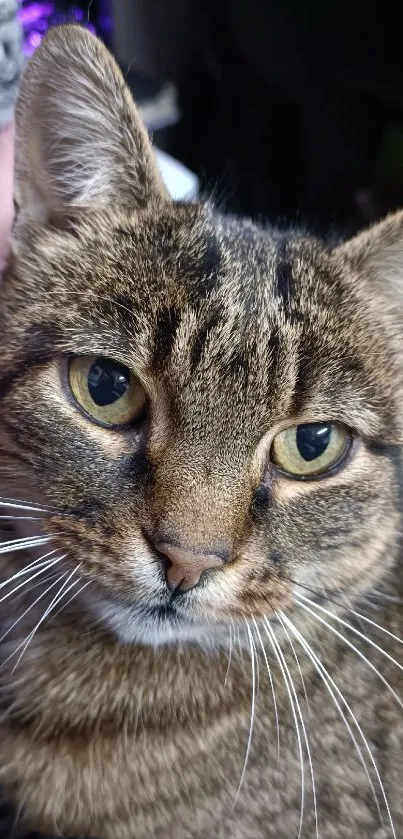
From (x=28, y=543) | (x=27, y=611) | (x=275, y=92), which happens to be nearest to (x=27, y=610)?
(x=27, y=611)

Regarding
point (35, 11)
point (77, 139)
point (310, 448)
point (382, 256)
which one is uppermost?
point (35, 11)

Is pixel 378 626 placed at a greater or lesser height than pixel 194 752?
greater

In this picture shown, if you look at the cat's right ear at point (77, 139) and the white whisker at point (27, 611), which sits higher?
the cat's right ear at point (77, 139)

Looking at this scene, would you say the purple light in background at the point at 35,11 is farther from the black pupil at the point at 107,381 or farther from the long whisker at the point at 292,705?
the long whisker at the point at 292,705

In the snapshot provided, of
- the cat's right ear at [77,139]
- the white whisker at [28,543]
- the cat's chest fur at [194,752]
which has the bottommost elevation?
the cat's chest fur at [194,752]

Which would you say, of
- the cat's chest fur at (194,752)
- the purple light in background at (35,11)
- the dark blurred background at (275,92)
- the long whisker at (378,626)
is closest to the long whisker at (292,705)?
the cat's chest fur at (194,752)

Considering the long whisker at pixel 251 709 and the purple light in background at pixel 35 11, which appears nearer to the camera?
Answer: the long whisker at pixel 251 709

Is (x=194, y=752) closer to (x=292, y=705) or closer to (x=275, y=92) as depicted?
(x=292, y=705)

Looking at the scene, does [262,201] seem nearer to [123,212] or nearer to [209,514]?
[123,212]
